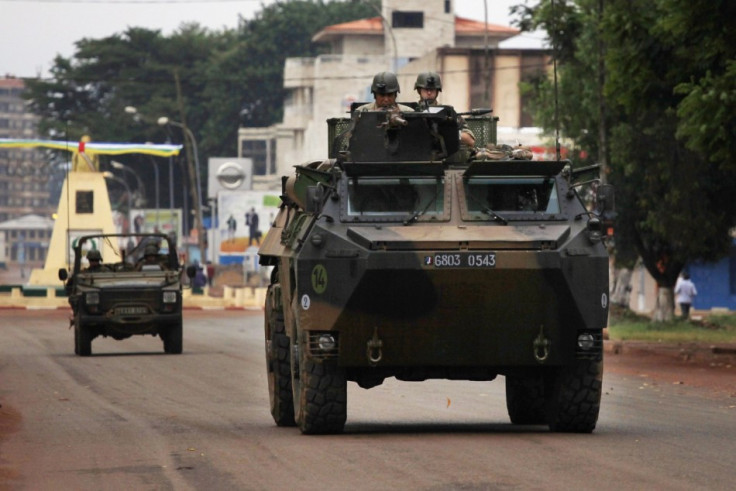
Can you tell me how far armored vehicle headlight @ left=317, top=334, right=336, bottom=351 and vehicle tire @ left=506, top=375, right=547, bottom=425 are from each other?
83.3 inches

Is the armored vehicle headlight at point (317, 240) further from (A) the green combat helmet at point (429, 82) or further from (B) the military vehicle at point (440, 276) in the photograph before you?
(A) the green combat helmet at point (429, 82)

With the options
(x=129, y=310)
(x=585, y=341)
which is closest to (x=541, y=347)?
(x=585, y=341)

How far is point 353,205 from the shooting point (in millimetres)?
13758

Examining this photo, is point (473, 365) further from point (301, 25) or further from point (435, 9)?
point (301, 25)

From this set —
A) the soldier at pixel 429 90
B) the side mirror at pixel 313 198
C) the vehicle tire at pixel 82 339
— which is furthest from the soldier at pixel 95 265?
the side mirror at pixel 313 198

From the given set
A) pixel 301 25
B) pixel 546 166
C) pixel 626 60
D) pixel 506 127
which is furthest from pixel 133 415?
pixel 301 25

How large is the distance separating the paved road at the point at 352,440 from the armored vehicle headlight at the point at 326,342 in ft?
2.31

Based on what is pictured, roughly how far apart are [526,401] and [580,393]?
1487 millimetres

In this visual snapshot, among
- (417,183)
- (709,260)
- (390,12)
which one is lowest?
(709,260)

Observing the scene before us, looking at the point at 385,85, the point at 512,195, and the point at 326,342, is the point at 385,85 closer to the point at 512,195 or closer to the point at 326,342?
the point at 512,195

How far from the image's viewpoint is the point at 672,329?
129 ft

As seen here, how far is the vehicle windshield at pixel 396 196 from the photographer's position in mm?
13773

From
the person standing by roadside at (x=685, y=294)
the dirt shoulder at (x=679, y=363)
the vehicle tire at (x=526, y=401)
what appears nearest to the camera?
the vehicle tire at (x=526, y=401)

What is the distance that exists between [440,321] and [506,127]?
2597 inches
